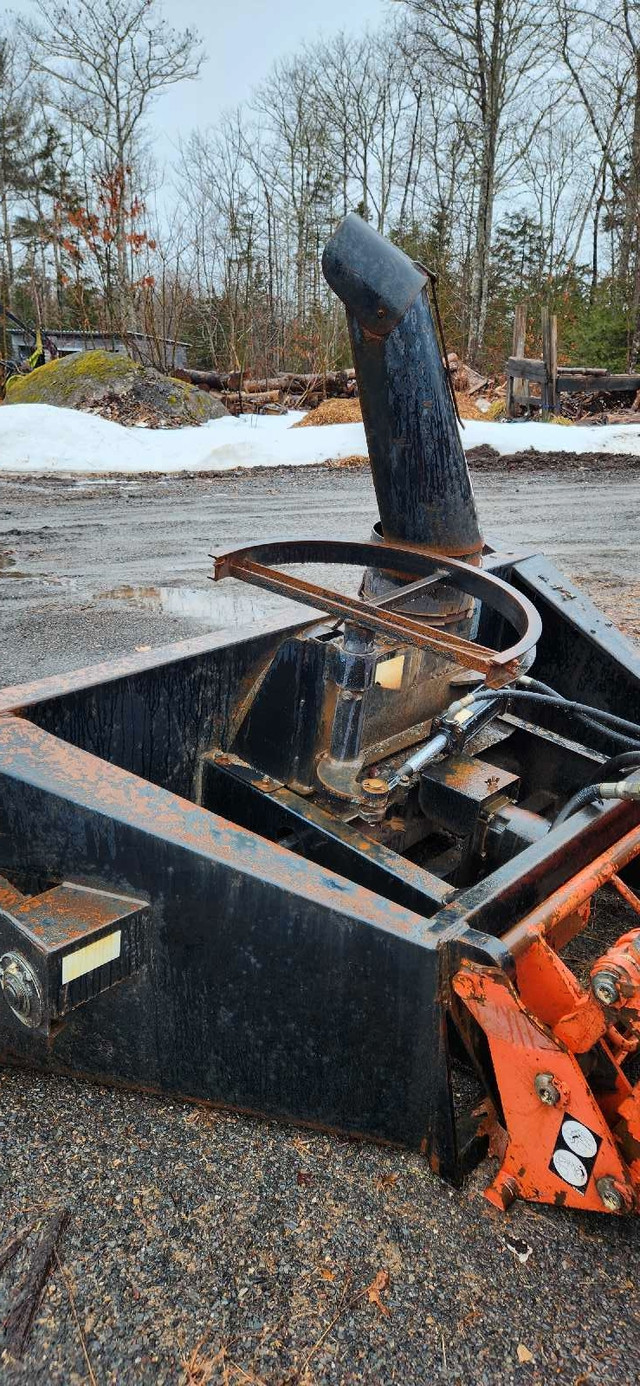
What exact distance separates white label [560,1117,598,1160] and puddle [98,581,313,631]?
450cm

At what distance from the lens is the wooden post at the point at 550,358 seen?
15969 mm

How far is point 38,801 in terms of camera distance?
74.1 inches

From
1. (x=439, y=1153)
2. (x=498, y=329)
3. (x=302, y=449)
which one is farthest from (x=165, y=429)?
(x=498, y=329)

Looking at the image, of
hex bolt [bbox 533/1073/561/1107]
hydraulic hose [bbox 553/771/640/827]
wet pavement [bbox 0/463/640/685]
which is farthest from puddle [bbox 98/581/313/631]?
hex bolt [bbox 533/1073/561/1107]

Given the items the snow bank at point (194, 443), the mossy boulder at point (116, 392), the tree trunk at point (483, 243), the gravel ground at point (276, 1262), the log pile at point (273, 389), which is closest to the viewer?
the gravel ground at point (276, 1262)

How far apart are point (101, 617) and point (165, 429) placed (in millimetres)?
9710

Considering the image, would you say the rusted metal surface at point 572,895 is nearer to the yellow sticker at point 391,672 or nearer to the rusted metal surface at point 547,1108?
the rusted metal surface at point 547,1108

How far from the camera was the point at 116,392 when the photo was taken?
614 inches

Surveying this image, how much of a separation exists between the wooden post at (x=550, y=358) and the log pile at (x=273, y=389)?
4279 millimetres

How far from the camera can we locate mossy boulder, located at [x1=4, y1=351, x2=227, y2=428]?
15.4 meters

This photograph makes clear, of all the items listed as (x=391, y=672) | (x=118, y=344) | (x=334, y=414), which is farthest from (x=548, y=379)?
(x=391, y=672)

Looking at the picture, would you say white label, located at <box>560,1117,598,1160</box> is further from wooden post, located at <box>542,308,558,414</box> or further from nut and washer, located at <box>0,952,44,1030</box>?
wooden post, located at <box>542,308,558,414</box>

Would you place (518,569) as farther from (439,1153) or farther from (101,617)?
(101,617)

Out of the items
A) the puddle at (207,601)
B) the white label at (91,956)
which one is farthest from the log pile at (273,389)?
the white label at (91,956)
